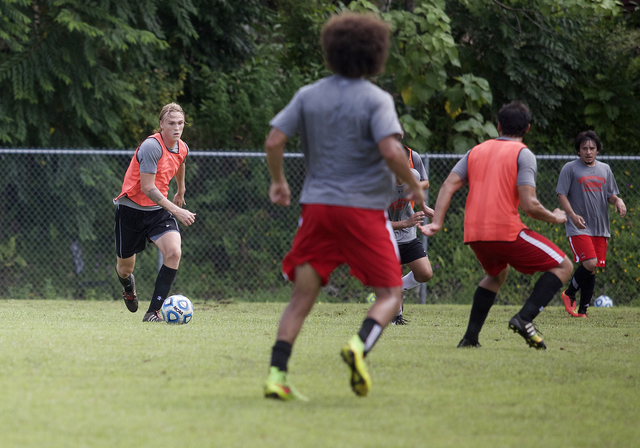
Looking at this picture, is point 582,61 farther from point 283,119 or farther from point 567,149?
point 283,119

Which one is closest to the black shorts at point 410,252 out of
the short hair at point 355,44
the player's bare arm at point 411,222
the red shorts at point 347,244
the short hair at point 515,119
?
the player's bare arm at point 411,222

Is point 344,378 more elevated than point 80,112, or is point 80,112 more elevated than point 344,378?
point 344,378

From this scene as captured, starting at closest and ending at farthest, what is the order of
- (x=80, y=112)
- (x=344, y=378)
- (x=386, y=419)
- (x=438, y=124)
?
(x=386, y=419) → (x=344, y=378) → (x=80, y=112) → (x=438, y=124)

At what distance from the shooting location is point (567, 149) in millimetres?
13000

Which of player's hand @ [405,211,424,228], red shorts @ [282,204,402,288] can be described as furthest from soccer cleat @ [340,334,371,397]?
player's hand @ [405,211,424,228]

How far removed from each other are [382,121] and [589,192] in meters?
6.01

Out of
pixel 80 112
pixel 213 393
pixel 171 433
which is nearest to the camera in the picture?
pixel 171 433

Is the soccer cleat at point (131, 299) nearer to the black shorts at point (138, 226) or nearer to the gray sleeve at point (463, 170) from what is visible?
the black shorts at point (138, 226)

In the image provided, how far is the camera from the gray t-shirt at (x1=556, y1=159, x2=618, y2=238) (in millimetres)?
8781

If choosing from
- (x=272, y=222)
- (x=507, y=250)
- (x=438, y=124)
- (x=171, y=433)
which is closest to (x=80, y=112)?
(x=272, y=222)

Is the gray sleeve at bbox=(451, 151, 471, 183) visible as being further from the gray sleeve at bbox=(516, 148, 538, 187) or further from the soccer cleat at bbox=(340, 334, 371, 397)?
the soccer cleat at bbox=(340, 334, 371, 397)

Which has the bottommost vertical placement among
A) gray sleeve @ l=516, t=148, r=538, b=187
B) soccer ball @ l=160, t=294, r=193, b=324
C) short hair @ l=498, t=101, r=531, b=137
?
soccer ball @ l=160, t=294, r=193, b=324

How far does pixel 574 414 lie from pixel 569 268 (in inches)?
81.0

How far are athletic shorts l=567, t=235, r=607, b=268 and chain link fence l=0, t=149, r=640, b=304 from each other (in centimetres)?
212
